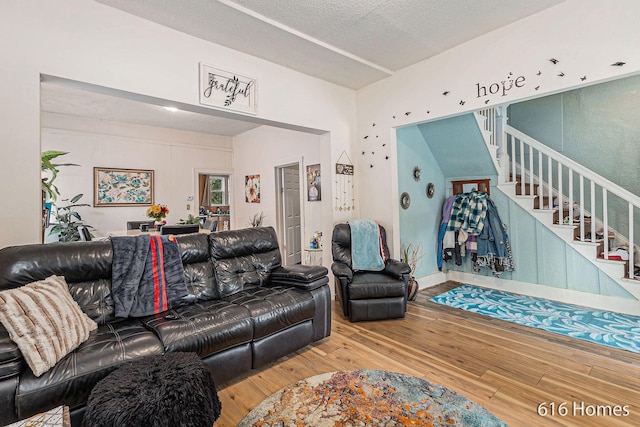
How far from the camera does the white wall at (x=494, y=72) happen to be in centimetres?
231

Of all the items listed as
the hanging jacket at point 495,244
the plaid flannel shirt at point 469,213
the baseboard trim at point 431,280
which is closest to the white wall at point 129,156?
the baseboard trim at point 431,280

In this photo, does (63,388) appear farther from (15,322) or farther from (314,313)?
(314,313)

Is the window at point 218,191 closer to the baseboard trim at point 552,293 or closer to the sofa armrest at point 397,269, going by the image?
the sofa armrest at point 397,269

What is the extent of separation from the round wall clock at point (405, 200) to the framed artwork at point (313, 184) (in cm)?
131

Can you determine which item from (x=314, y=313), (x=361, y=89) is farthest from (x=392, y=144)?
(x=314, y=313)

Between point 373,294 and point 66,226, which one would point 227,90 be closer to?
point 373,294

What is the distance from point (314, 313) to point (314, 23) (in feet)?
8.44

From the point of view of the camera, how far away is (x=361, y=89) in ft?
13.8

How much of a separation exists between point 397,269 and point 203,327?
6.77 ft

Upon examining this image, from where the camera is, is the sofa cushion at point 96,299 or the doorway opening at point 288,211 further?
the doorway opening at point 288,211

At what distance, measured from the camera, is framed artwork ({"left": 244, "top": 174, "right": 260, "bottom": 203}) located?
6074 mm

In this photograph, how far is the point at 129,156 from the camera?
5.55 meters

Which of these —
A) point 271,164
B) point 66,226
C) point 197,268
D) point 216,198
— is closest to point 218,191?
point 216,198

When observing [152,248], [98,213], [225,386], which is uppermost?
[98,213]
